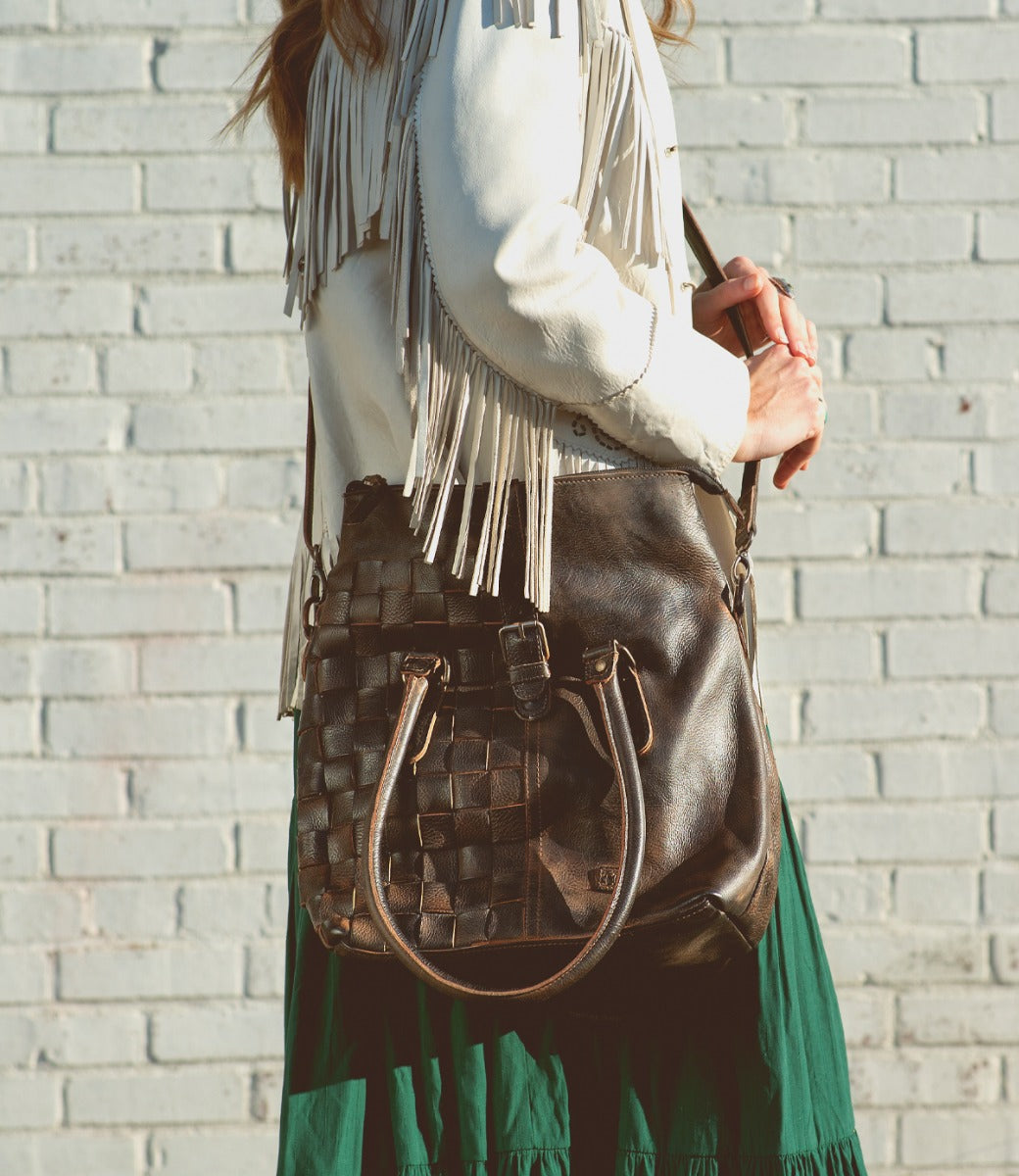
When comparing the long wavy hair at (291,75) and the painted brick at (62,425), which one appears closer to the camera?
the long wavy hair at (291,75)

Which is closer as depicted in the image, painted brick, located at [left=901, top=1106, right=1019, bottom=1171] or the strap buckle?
the strap buckle

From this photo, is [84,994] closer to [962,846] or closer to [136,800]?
[136,800]

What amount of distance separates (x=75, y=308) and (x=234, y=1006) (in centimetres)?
103

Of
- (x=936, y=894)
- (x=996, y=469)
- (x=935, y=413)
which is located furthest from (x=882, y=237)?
(x=936, y=894)

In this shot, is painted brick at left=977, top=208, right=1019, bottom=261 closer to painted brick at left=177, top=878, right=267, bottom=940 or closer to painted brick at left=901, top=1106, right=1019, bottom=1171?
painted brick at left=901, top=1106, right=1019, bottom=1171

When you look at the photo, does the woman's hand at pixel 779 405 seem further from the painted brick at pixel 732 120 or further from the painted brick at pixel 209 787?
the painted brick at pixel 209 787

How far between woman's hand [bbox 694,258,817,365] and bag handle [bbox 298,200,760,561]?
0.03ft

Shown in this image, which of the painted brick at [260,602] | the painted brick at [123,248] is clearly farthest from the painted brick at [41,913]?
the painted brick at [123,248]

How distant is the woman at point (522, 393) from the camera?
0.81m

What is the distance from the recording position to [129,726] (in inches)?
72.4

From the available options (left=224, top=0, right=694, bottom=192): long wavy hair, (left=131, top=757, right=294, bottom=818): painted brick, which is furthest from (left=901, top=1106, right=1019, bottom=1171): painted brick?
(left=224, top=0, right=694, bottom=192): long wavy hair

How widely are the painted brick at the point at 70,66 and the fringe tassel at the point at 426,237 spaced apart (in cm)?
105

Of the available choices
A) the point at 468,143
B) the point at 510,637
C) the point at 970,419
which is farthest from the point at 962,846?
the point at 468,143

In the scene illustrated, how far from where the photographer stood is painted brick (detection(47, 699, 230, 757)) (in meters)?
1.84
